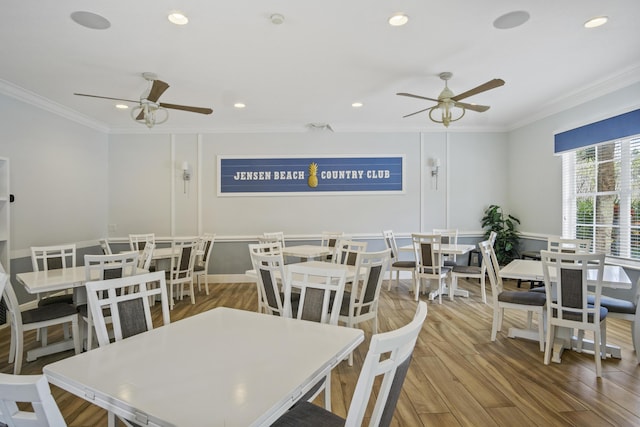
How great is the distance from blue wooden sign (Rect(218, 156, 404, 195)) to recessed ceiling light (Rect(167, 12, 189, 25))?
3550 mm

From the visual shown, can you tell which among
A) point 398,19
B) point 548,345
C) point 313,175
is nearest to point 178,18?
point 398,19

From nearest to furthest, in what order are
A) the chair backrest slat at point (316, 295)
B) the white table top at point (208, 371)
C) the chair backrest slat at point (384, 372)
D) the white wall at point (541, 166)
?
the chair backrest slat at point (384, 372) → the white table top at point (208, 371) → the chair backrest slat at point (316, 295) → the white wall at point (541, 166)

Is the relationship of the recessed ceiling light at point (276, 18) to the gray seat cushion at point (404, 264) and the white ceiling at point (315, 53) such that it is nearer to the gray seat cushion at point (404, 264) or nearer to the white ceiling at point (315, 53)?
the white ceiling at point (315, 53)

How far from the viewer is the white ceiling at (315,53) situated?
2.67 metres

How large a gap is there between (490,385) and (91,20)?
4.40m

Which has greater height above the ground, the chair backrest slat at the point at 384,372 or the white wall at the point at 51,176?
the white wall at the point at 51,176

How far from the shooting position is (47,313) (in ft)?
9.53

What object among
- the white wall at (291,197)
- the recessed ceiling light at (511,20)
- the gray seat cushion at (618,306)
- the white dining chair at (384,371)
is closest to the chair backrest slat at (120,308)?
the white dining chair at (384,371)

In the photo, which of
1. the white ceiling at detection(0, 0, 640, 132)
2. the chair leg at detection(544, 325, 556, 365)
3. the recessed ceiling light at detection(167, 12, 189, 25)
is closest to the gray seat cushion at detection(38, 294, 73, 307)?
the white ceiling at detection(0, 0, 640, 132)

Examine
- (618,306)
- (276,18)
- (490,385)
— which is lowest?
(490,385)

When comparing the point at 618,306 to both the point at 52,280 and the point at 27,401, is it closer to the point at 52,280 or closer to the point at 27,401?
the point at 27,401

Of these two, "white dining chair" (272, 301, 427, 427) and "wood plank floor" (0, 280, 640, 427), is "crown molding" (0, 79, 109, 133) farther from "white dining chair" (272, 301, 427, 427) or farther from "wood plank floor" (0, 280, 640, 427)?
"white dining chair" (272, 301, 427, 427)

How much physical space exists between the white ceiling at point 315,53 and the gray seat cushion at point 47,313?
2495 mm

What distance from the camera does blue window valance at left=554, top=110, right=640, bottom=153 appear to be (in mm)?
3950
